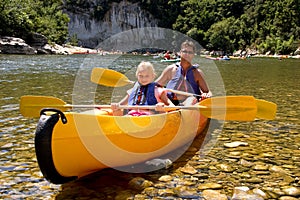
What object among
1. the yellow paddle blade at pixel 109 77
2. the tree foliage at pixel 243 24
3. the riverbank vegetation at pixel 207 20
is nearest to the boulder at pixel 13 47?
the riverbank vegetation at pixel 207 20

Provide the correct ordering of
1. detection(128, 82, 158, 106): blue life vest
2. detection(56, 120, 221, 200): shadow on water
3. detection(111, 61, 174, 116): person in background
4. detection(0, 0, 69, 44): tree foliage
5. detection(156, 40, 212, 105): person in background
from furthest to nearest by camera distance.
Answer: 1. detection(0, 0, 69, 44): tree foliage
2. detection(156, 40, 212, 105): person in background
3. detection(128, 82, 158, 106): blue life vest
4. detection(111, 61, 174, 116): person in background
5. detection(56, 120, 221, 200): shadow on water

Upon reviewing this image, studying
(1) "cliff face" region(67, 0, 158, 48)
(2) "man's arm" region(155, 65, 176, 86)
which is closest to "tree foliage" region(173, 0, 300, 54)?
(1) "cliff face" region(67, 0, 158, 48)

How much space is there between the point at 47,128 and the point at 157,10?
3712 inches

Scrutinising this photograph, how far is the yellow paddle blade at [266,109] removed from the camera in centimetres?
446

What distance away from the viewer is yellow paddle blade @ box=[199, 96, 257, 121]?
4.31 metres

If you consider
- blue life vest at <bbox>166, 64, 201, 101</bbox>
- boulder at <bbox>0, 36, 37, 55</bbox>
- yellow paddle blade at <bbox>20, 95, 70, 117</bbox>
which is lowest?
yellow paddle blade at <bbox>20, 95, 70, 117</bbox>

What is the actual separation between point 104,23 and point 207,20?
2771 centimetres

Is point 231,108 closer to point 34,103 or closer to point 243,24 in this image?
point 34,103

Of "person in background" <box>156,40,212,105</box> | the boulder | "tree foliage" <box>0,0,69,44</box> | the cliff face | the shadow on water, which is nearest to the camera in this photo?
the shadow on water

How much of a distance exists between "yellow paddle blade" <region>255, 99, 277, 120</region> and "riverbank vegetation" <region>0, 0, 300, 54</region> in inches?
1761

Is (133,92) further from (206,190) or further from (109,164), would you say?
(206,190)

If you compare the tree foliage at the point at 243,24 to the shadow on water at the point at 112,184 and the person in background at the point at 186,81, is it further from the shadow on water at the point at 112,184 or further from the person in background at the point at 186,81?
the shadow on water at the point at 112,184

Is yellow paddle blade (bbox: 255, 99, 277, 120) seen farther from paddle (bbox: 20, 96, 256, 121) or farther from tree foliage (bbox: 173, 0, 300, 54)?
tree foliage (bbox: 173, 0, 300, 54)

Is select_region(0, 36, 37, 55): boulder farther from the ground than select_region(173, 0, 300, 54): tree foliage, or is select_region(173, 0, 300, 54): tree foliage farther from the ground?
select_region(173, 0, 300, 54): tree foliage
